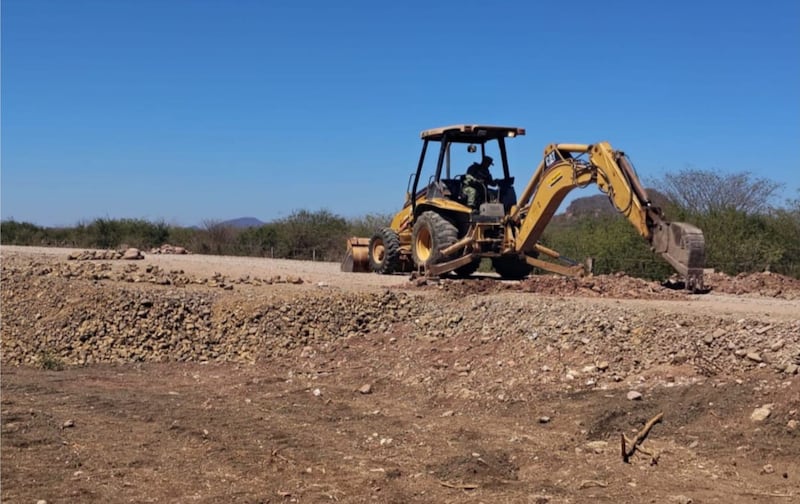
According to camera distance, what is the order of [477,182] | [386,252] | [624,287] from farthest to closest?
1. [386,252]
2. [477,182]
3. [624,287]

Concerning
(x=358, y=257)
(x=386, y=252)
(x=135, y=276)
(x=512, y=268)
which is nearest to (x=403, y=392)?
(x=512, y=268)

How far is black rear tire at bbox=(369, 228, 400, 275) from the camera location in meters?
17.0

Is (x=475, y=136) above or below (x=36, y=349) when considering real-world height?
above

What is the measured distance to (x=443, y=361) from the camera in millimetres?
9680

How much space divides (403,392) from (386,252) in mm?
8087

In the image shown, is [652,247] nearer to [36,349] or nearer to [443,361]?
[443,361]

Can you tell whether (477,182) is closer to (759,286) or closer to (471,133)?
(471,133)

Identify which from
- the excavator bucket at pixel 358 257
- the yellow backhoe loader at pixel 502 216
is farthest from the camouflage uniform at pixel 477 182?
the excavator bucket at pixel 358 257

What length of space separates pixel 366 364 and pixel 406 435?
2696 millimetres

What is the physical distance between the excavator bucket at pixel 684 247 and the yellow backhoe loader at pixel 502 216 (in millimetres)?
14

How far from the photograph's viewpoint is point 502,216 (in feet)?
49.0

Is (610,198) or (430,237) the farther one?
(430,237)

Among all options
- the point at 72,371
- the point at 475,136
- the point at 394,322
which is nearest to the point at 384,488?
the point at 394,322

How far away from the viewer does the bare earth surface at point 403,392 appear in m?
6.29
